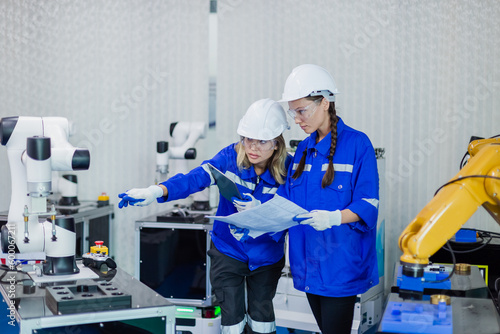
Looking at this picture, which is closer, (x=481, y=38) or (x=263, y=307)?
(x=263, y=307)

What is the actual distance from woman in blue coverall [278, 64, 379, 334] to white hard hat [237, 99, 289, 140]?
17cm

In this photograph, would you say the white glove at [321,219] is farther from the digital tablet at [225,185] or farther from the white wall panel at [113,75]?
the white wall panel at [113,75]

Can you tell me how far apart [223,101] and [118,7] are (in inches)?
42.6

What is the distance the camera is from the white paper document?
211cm

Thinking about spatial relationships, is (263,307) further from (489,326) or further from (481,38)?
(481,38)

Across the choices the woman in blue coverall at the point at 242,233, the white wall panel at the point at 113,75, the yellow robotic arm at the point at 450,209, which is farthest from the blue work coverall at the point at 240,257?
the white wall panel at the point at 113,75

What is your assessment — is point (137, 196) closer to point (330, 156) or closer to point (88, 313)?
point (88, 313)

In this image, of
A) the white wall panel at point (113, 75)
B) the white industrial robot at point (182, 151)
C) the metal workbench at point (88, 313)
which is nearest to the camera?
the metal workbench at point (88, 313)

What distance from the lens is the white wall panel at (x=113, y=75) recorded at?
4.69m

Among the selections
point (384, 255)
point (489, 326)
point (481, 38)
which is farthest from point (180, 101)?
point (489, 326)

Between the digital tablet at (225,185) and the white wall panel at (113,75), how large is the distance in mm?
2186

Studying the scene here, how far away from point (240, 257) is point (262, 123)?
0.54m

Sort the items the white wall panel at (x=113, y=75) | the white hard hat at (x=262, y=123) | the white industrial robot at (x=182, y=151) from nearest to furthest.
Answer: the white hard hat at (x=262, y=123) → the white industrial robot at (x=182, y=151) → the white wall panel at (x=113, y=75)

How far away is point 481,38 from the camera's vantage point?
163 inches
